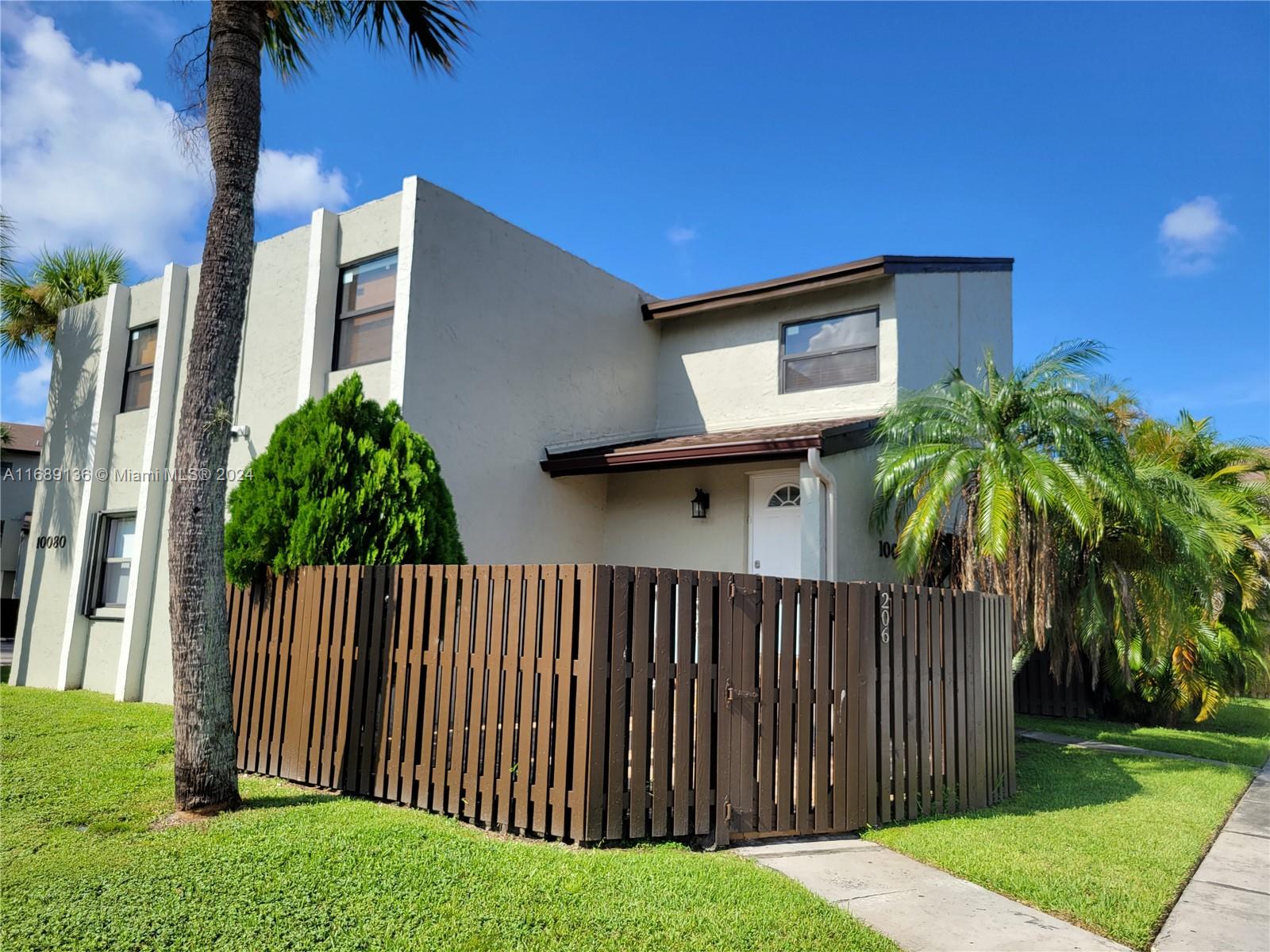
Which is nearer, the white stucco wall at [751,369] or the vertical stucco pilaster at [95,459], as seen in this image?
the white stucco wall at [751,369]

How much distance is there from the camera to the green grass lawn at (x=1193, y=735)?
1041 centimetres

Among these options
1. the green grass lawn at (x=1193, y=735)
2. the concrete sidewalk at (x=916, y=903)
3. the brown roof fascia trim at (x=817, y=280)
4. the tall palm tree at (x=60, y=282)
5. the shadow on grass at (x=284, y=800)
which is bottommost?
the green grass lawn at (x=1193, y=735)

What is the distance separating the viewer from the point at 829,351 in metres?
12.0

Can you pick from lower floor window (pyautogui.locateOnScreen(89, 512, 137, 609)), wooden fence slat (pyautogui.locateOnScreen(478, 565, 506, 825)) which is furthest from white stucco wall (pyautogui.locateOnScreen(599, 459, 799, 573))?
lower floor window (pyautogui.locateOnScreen(89, 512, 137, 609))

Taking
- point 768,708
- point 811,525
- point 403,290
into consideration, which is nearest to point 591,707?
point 768,708

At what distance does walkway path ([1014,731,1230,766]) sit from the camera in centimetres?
976

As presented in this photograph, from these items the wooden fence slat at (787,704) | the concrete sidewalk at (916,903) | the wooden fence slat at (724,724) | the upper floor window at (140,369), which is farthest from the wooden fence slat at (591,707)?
the upper floor window at (140,369)

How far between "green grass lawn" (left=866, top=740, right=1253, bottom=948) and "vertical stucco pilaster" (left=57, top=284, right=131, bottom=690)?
40.2 feet

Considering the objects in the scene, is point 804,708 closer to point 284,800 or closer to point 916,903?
point 916,903

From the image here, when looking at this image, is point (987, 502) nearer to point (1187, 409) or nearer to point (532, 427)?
point (532, 427)

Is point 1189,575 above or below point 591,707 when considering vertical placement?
above

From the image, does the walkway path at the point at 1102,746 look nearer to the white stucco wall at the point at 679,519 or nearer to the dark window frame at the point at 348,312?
the white stucco wall at the point at 679,519

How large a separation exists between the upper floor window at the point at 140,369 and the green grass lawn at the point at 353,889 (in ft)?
30.1

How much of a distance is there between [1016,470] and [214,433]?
→ 7.85 meters
